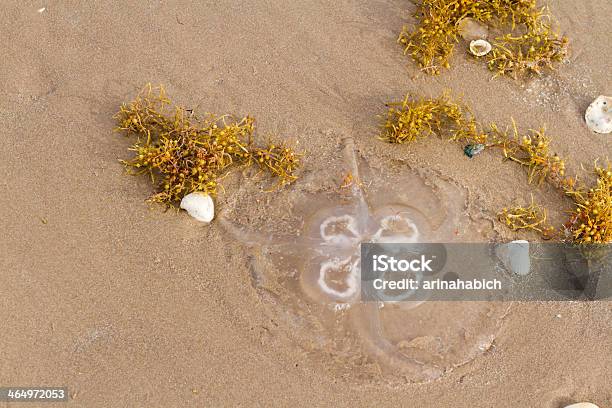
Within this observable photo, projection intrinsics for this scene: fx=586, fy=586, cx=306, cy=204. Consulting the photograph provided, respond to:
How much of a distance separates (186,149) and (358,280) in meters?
1.52

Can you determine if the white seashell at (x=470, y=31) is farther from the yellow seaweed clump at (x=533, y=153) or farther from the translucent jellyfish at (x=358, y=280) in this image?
the translucent jellyfish at (x=358, y=280)

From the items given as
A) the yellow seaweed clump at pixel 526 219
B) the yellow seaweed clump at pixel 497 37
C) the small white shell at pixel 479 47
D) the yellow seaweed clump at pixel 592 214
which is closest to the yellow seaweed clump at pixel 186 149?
the yellow seaweed clump at pixel 497 37

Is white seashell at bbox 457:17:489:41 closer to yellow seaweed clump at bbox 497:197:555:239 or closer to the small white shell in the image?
the small white shell

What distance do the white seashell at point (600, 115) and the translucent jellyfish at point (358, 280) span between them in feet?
3.97

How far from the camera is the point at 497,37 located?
189 inches

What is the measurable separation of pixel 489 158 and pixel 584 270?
105 centimetres

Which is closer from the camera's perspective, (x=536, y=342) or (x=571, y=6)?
(x=536, y=342)

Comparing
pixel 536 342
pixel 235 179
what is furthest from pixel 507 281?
pixel 235 179

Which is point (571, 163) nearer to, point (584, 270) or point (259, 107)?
point (584, 270)

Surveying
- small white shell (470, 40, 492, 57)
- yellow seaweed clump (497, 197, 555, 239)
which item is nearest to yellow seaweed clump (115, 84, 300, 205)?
yellow seaweed clump (497, 197, 555, 239)

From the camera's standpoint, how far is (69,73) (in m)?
4.46

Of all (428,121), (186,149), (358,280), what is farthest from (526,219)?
(186,149)

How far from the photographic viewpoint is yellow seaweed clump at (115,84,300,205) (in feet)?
13.4

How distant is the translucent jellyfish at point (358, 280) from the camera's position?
12.9ft
